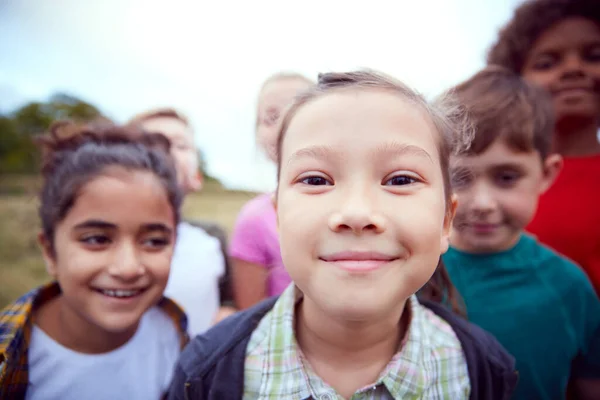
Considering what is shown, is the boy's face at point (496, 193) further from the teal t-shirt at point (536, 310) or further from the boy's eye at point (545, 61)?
the boy's eye at point (545, 61)

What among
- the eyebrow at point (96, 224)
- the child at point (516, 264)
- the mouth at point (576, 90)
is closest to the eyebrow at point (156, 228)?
the eyebrow at point (96, 224)

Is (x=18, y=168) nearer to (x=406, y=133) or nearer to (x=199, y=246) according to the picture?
(x=199, y=246)

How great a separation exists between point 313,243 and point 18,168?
2.57 m

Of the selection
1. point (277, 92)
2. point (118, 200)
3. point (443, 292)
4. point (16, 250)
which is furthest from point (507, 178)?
point (16, 250)

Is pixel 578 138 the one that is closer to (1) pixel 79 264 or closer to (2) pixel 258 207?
(2) pixel 258 207

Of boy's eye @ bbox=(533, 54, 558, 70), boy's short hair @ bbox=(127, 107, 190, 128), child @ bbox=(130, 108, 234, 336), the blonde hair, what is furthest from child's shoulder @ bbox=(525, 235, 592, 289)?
boy's short hair @ bbox=(127, 107, 190, 128)

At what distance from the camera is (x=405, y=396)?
101 cm

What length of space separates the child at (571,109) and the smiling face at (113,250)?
1777 mm

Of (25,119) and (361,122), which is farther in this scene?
(25,119)

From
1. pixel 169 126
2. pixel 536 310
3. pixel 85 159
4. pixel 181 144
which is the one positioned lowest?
pixel 536 310

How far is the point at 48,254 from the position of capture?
1.47m

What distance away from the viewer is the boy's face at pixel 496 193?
1.43m

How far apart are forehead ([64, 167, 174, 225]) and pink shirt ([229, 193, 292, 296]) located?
20.4 inches

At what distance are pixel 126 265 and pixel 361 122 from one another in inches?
39.2
